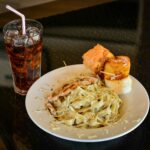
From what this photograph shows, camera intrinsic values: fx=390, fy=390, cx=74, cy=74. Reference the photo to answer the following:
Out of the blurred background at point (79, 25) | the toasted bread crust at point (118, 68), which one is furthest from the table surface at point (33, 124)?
the toasted bread crust at point (118, 68)

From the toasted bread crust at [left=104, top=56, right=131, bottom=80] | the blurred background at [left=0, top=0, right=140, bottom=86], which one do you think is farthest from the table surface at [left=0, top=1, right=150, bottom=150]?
the toasted bread crust at [left=104, top=56, right=131, bottom=80]

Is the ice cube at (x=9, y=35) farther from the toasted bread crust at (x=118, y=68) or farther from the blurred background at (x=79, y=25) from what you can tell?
the toasted bread crust at (x=118, y=68)

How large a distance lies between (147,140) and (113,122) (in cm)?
9

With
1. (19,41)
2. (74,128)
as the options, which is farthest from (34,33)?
(74,128)

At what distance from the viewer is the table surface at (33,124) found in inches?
36.2

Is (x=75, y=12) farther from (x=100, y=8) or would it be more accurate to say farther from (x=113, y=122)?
(x=113, y=122)

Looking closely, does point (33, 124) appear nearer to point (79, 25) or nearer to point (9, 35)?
point (9, 35)

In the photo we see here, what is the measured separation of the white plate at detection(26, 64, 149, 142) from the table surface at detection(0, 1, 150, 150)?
0.10ft

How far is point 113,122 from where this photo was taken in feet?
3.12

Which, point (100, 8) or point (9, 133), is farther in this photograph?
point (100, 8)

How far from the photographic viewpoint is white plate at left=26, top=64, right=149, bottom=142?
2.92 feet

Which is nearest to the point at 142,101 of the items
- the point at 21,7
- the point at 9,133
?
the point at 9,133

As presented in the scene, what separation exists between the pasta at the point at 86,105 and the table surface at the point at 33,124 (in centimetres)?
6

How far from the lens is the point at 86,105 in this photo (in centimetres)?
100
